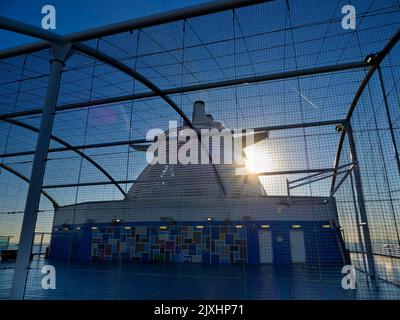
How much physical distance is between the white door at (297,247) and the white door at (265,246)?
1308mm

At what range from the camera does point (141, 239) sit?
653 inches

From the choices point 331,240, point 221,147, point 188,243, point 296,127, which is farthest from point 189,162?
point 331,240

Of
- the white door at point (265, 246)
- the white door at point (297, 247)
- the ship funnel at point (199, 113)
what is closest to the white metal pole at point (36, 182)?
the ship funnel at point (199, 113)

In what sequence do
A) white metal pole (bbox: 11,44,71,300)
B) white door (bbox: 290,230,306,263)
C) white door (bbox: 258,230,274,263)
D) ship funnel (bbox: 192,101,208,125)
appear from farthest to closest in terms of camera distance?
ship funnel (bbox: 192,101,208,125), white door (bbox: 258,230,274,263), white door (bbox: 290,230,306,263), white metal pole (bbox: 11,44,71,300)

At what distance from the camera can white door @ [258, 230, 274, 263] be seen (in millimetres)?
15355

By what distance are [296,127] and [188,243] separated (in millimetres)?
9494

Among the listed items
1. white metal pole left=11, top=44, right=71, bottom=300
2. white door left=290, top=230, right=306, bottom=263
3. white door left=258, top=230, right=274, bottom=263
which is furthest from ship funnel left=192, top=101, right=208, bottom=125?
white metal pole left=11, top=44, right=71, bottom=300

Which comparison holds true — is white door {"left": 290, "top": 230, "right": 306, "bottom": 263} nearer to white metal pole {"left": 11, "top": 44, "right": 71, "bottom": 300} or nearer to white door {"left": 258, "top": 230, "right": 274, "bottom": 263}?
white door {"left": 258, "top": 230, "right": 274, "bottom": 263}

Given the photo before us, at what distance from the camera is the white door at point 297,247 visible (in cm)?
1433

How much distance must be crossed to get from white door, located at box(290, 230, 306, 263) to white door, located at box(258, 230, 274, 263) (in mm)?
1308

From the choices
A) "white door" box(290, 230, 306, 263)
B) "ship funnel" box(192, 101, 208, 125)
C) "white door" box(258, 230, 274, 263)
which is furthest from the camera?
"ship funnel" box(192, 101, 208, 125)

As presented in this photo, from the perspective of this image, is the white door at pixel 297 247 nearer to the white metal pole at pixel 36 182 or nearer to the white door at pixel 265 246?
the white door at pixel 265 246

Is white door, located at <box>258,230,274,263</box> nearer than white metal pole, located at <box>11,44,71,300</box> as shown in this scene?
No

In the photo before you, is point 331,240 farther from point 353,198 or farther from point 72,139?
point 72,139
